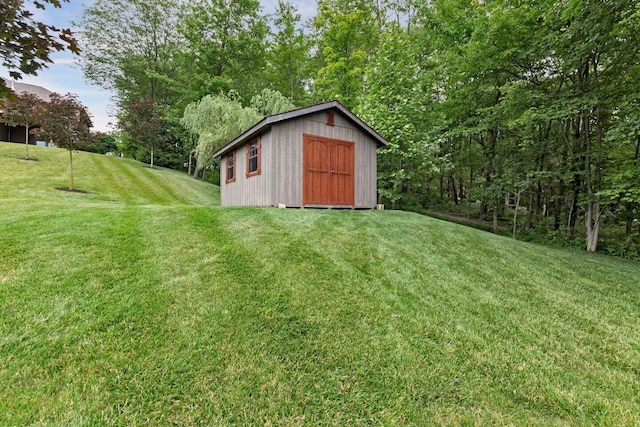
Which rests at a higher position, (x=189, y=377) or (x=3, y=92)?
(x=3, y=92)

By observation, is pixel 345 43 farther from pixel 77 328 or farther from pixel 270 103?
pixel 77 328

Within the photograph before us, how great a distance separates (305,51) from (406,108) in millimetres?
12523

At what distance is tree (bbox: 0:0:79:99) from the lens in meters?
2.00

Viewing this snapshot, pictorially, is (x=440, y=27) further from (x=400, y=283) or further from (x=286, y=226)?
(x=400, y=283)

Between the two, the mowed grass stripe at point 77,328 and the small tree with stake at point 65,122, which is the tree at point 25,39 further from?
the small tree with stake at point 65,122

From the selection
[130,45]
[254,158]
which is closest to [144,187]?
[254,158]

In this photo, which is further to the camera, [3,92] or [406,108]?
[406,108]

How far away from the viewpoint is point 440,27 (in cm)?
1272

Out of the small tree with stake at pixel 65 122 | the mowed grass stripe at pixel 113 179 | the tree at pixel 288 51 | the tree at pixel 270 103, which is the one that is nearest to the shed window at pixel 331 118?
the tree at pixel 270 103

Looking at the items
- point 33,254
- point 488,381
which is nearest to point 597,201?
point 488,381

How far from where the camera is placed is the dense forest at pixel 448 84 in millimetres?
8273

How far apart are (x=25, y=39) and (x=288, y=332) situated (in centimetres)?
319

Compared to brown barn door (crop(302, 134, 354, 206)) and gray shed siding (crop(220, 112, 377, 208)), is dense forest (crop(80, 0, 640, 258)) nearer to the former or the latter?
gray shed siding (crop(220, 112, 377, 208))

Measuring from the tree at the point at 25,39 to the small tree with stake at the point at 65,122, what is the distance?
9907 mm
